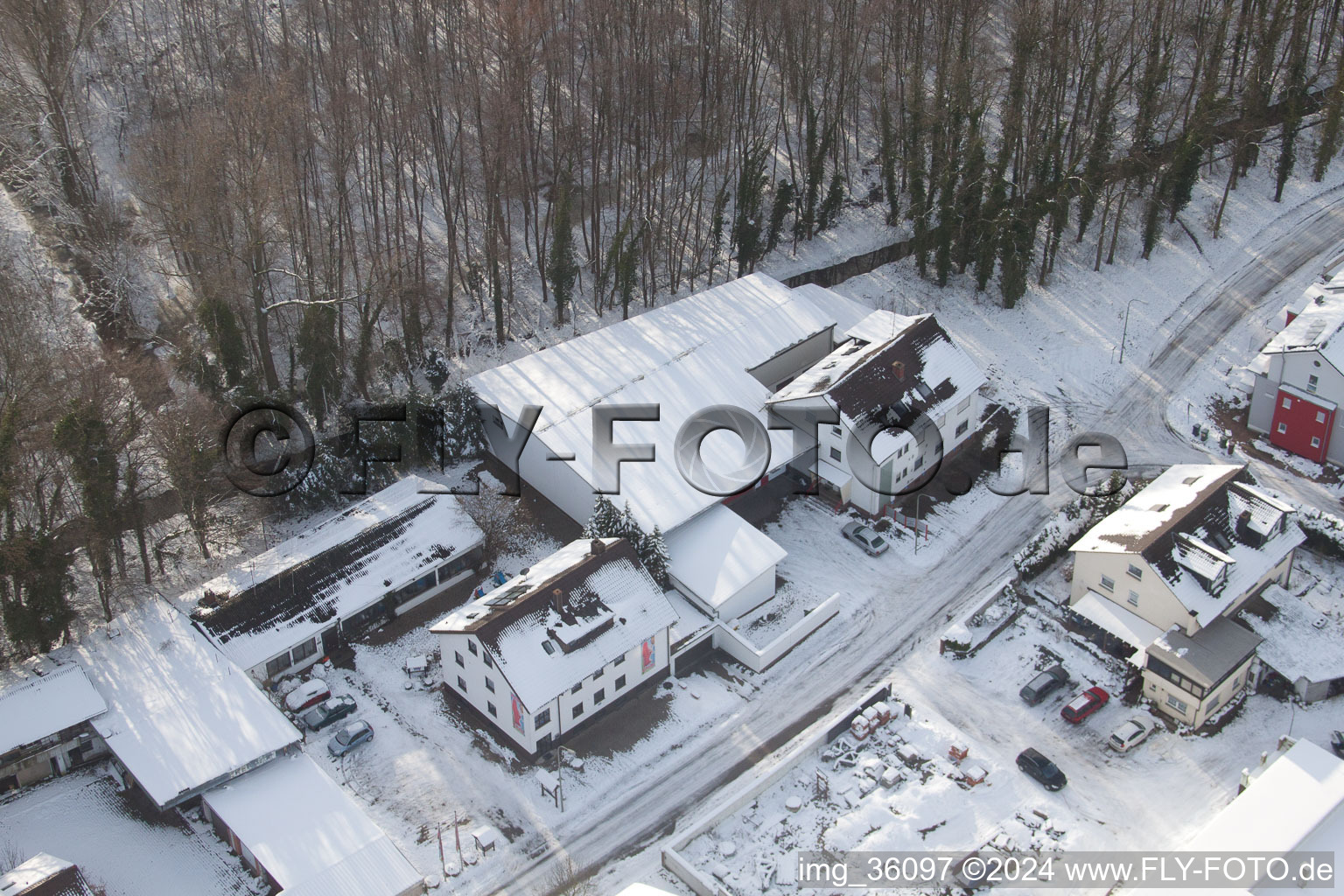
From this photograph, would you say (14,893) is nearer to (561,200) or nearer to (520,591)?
(520,591)

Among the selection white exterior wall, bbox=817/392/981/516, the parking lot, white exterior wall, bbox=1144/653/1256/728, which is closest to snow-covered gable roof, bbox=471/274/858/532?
white exterior wall, bbox=817/392/981/516

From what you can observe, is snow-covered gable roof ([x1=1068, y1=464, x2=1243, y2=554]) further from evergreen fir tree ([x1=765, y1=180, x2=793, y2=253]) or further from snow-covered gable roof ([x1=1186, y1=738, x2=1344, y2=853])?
evergreen fir tree ([x1=765, y1=180, x2=793, y2=253])

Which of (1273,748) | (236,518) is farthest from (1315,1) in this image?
(236,518)

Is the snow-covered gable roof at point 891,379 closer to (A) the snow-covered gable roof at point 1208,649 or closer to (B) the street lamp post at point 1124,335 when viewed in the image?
(B) the street lamp post at point 1124,335

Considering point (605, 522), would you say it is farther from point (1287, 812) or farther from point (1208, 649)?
point (1287, 812)

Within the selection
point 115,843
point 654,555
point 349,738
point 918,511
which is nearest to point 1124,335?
point 918,511

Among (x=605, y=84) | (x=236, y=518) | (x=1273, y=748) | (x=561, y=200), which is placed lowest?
(x=1273, y=748)

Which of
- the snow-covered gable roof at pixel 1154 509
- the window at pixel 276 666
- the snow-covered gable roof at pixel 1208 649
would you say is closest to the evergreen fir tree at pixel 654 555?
the window at pixel 276 666
